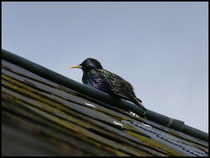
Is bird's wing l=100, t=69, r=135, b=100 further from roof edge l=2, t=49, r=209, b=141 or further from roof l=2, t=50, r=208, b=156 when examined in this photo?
roof l=2, t=50, r=208, b=156

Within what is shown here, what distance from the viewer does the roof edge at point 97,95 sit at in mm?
3607

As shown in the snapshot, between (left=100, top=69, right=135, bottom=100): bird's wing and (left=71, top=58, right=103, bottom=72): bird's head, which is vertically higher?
(left=71, top=58, right=103, bottom=72): bird's head

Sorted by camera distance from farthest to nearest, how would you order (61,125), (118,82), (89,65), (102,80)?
(89,65), (102,80), (118,82), (61,125)

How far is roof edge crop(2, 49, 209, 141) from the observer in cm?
361

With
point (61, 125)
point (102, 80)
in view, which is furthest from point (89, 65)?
point (61, 125)

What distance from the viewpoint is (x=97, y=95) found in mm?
4172

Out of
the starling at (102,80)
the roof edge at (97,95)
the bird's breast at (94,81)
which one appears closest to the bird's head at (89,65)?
the starling at (102,80)

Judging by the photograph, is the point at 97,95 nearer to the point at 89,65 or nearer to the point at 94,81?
the point at 94,81

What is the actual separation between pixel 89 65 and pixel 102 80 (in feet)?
3.48

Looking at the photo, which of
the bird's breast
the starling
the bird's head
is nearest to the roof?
the starling

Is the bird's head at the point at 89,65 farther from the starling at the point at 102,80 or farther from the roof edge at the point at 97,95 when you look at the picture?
the roof edge at the point at 97,95

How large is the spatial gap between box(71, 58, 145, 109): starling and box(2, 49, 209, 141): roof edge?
2.59 m

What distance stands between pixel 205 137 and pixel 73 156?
10.3ft

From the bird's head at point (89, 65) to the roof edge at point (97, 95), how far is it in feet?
15.0
